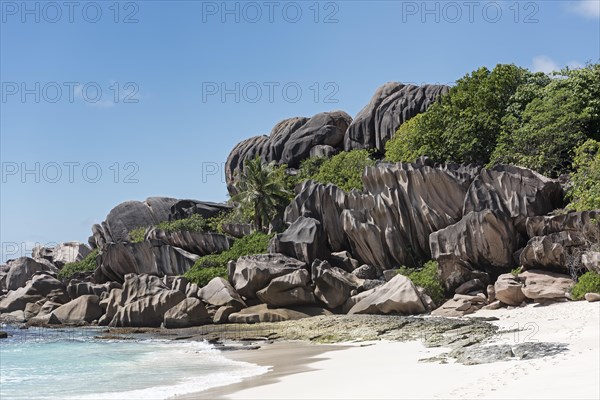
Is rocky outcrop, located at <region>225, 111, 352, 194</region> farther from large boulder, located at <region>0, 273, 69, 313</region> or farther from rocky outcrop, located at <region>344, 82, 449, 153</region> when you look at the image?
large boulder, located at <region>0, 273, 69, 313</region>

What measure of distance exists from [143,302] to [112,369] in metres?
13.4

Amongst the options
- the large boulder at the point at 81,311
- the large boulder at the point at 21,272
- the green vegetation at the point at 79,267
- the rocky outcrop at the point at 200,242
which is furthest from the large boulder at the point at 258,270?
the large boulder at the point at 21,272

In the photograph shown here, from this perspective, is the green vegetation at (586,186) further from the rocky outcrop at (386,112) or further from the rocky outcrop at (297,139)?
the rocky outcrop at (297,139)

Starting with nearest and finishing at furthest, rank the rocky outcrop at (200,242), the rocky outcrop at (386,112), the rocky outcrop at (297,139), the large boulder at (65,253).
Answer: the rocky outcrop at (200,242), the rocky outcrop at (386,112), the rocky outcrop at (297,139), the large boulder at (65,253)

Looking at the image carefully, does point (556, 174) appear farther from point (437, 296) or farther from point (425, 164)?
point (437, 296)

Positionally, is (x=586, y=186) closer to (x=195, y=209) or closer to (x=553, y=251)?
(x=553, y=251)

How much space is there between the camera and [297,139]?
58938 mm

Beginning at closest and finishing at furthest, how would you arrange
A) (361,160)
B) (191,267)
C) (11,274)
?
1. (191,267)
2. (361,160)
3. (11,274)

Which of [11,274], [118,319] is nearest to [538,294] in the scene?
[118,319]

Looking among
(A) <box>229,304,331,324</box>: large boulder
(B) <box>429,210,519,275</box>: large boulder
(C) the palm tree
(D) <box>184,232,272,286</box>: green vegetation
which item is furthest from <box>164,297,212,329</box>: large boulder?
(C) the palm tree

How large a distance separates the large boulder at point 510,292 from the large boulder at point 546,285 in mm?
215

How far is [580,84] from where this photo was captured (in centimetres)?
3475

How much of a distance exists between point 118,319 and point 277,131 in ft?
116

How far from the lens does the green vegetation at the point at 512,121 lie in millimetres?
32719
